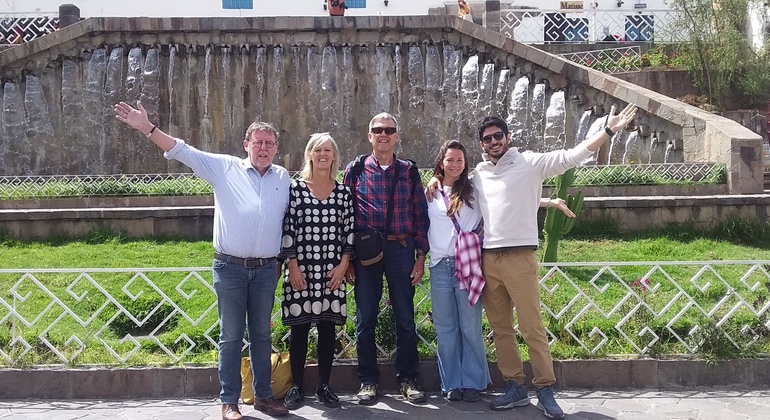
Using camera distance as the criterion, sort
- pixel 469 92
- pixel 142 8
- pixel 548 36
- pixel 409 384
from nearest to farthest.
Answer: pixel 409 384 → pixel 469 92 → pixel 548 36 → pixel 142 8

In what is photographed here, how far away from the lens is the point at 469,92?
15617 millimetres

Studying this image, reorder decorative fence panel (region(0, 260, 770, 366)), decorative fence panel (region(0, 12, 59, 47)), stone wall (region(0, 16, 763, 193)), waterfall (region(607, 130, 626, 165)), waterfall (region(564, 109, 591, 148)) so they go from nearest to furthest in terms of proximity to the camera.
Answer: decorative fence panel (region(0, 260, 770, 366)) < waterfall (region(607, 130, 626, 165)) < waterfall (region(564, 109, 591, 148)) < stone wall (region(0, 16, 763, 193)) < decorative fence panel (region(0, 12, 59, 47))

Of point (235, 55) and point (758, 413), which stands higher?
point (235, 55)

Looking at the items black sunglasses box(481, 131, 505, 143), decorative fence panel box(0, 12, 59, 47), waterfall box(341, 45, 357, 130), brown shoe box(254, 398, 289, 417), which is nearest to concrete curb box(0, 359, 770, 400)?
brown shoe box(254, 398, 289, 417)

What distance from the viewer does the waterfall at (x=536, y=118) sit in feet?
47.7

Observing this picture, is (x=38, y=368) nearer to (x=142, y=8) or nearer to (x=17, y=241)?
(x=17, y=241)

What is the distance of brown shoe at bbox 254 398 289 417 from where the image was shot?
14.1 ft

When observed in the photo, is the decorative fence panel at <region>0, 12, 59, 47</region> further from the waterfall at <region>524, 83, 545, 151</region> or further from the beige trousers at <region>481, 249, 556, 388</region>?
the beige trousers at <region>481, 249, 556, 388</region>

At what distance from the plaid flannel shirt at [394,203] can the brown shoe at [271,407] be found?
1126 mm

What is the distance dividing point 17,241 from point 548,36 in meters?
13.4

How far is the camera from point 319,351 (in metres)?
4.49

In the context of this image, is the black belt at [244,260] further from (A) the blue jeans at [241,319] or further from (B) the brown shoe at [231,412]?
(B) the brown shoe at [231,412]

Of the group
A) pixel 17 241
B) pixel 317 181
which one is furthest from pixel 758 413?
pixel 17 241

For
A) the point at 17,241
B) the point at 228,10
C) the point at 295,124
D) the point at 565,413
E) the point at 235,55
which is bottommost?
the point at 565,413
